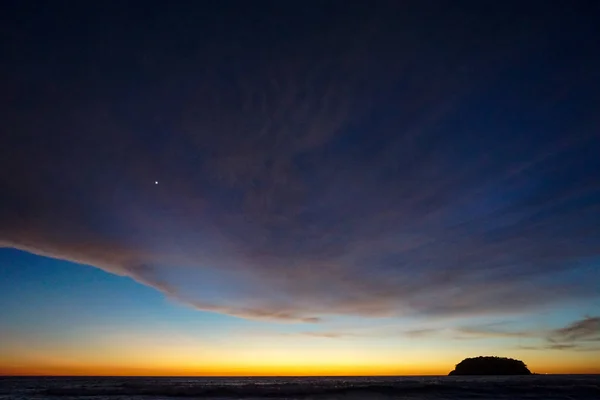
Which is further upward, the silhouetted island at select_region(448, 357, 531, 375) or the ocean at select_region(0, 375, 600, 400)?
the silhouetted island at select_region(448, 357, 531, 375)

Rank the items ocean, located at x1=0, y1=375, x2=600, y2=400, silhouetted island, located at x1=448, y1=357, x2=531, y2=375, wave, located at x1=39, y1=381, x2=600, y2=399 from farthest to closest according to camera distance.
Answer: silhouetted island, located at x1=448, y1=357, x2=531, y2=375, wave, located at x1=39, y1=381, x2=600, y2=399, ocean, located at x1=0, y1=375, x2=600, y2=400

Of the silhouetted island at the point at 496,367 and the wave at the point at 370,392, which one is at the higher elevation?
the silhouetted island at the point at 496,367

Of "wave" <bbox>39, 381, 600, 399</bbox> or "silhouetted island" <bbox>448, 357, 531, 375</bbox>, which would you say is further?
"silhouetted island" <bbox>448, 357, 531, 375</bbox>

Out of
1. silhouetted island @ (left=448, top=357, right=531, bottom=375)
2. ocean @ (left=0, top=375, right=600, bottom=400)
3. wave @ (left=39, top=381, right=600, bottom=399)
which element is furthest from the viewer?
silhouetted island @ (left=448, top=357, right=531, bottom=375)

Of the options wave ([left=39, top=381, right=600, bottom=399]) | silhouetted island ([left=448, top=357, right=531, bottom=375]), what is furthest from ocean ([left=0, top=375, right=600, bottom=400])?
silhouetted island ([left=448, top=357, right=531, bottom=375])

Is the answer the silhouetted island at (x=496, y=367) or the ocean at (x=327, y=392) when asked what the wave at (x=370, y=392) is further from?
the silhouetted island at (x=496, y=367)

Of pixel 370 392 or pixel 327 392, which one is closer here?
pixel 370 392

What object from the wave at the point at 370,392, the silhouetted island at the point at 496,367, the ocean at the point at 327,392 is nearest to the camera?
the ocean at the point at 327,392

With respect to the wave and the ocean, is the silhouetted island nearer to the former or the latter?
the ocean

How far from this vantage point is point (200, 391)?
42.8m

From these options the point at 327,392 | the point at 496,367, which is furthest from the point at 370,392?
the point at 496,367

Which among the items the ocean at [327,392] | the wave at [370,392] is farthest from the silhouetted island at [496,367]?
the wave at [370,392]

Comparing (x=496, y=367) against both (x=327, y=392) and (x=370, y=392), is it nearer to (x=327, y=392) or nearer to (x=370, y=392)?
(x=370, y=392)

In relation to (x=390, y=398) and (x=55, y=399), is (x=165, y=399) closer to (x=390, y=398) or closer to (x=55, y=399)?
(x=55, y=399)
